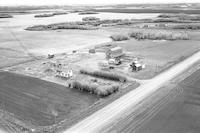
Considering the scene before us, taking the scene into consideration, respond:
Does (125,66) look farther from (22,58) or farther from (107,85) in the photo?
(22,58)

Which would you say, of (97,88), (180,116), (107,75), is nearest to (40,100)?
(97,88)

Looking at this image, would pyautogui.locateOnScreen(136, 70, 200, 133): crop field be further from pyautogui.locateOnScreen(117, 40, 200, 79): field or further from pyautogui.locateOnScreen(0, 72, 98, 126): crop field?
pyautogui.locateOnScreen(117, 40, 200, 79): field

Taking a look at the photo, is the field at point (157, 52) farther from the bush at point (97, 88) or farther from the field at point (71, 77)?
the bush at point (97, 88)

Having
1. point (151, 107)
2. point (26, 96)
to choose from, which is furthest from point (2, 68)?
point (151, 107)

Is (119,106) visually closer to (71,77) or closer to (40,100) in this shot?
(40,100)

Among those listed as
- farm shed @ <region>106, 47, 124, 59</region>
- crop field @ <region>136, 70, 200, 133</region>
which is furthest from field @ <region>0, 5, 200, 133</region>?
crop field @ <region>136, 70, 200, 133</region>
